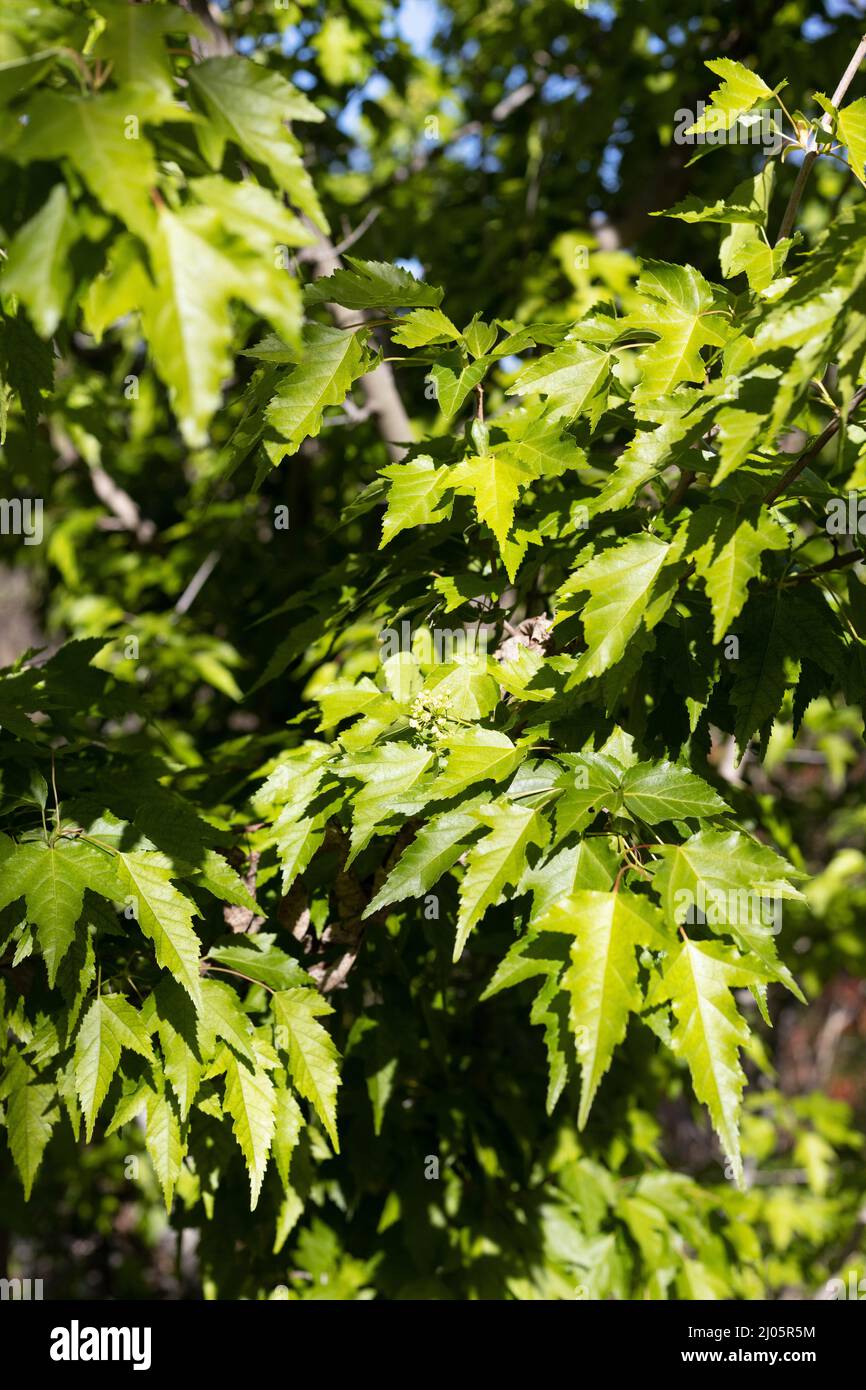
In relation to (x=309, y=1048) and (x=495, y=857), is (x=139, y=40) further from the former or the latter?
(x=309, y=1048)

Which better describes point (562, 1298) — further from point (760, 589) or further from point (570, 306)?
point (570, 306)

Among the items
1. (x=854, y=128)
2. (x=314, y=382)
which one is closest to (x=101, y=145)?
(x=314, y=382)

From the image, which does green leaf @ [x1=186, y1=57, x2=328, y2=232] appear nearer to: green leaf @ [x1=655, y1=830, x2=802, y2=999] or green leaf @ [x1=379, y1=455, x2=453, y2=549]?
green leaf @ [x1=379, y1=455, x2=453, y2=549]

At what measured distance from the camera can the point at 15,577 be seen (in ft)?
19.6

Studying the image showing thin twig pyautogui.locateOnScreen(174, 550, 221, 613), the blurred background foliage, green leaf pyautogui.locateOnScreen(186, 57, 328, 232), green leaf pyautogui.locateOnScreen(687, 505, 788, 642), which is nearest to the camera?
green leaf pyautogui.locateOnScreen(186, 57, 328, 232)

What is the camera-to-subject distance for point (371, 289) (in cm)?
167

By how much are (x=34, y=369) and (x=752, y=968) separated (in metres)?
1.47

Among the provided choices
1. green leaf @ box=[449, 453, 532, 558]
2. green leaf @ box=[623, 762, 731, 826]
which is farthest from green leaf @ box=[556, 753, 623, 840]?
green leaf @ box=[449, 453, 532, 558]

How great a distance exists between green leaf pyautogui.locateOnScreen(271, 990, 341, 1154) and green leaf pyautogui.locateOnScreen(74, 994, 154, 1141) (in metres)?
0.24

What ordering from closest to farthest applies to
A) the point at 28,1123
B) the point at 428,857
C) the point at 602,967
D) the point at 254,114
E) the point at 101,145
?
the point at 101,145 → the point at 254,114 → the point at 602,967 → the point at 428,857 → the point at 28,1123

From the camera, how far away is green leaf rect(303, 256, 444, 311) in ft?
5.44

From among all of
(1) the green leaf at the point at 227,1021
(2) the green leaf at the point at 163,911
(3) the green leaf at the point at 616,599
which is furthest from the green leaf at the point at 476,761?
(1) the green leaf at the point at 227,1021

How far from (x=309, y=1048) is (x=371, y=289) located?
123 cm

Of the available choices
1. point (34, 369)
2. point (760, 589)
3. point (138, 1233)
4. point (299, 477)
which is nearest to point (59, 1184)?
point (138, 1233)
